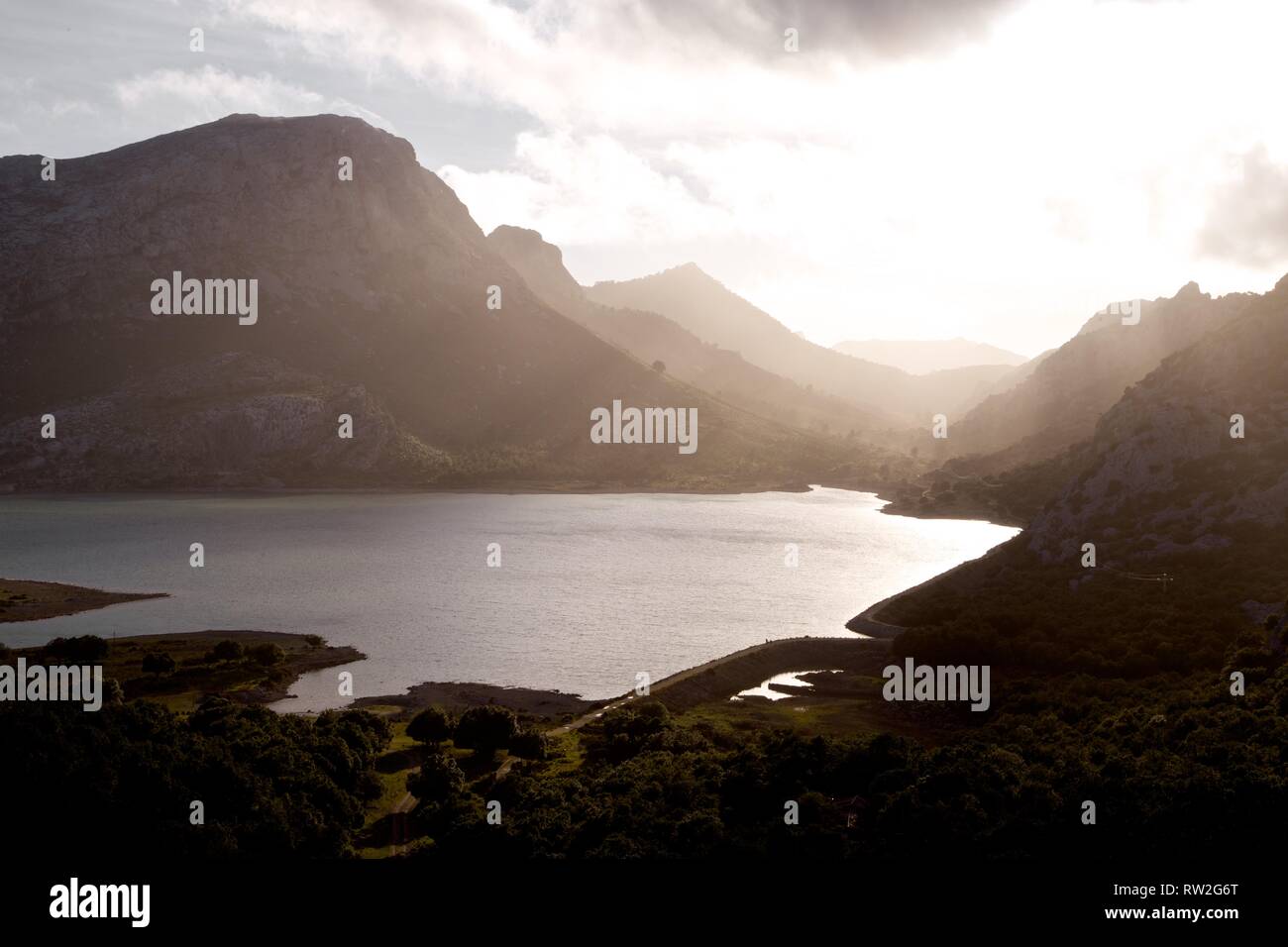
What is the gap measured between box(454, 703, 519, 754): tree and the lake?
65.4 feet

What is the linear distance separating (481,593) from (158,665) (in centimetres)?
5265

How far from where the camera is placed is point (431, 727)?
69.8m

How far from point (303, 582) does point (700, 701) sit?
8413cm

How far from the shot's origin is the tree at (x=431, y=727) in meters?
69.8

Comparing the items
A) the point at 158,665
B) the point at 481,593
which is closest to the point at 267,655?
the point at 158,665

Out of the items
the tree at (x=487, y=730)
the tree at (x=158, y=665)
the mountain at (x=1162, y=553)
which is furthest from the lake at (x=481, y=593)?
the mountain at (x=1162, y=553)

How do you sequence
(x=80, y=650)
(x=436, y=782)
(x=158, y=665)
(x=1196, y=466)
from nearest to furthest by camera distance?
1. (x=436, y=782)
2. (x=158, y=665)
3. (x=80, y=650)
4. (x=1196, y=466)

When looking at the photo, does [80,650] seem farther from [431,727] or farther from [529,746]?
[529,746]

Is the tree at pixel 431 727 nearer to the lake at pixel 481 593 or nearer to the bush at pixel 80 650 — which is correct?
the lake at pixel 481 593

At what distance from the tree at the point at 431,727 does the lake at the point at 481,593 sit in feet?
→ 59.2

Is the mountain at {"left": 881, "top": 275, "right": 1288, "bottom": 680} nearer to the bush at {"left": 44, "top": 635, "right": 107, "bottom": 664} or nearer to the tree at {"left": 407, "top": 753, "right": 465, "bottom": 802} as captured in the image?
the tree at {"left": 407, "top": 753, "right": 465, "bottom": 802}

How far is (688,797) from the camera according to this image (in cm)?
5131
